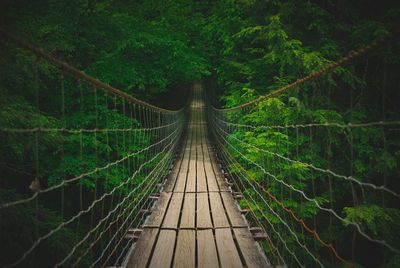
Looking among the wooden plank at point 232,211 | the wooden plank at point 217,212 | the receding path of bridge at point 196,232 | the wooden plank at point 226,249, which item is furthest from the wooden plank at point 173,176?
the wooden plank at point 226,249

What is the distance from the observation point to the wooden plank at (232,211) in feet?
8.46

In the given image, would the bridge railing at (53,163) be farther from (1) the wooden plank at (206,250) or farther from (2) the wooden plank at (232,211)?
(2) the wooden plank at (232,211)

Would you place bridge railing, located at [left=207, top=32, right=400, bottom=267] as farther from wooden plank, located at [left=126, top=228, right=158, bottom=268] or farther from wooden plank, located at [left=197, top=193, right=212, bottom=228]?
wooden plank, located at [left=126, top=228, right=158, bottom=268]

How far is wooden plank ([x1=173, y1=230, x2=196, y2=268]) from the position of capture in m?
1.89

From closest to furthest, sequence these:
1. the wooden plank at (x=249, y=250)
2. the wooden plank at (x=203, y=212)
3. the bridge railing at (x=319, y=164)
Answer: the wooden plank at (x=249, y=250)
the wooden plank at (x=203, y=212)
the bridge railing at (x=319, y=164)

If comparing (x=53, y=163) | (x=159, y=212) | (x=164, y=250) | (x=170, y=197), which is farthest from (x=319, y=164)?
(x=53, y=163)

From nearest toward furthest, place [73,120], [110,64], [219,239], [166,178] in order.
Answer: [219,239]
[166,178]
[73,120]
[110,64]

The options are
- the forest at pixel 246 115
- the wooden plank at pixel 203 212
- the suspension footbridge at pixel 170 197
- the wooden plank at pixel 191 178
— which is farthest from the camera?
the wooden plank at pixel 191 178

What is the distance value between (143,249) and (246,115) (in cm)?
268

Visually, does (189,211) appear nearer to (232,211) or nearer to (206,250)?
(232,211)

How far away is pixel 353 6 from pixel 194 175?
13.4 feet

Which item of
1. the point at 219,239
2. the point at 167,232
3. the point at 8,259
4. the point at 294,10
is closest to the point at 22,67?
the point at 8,259

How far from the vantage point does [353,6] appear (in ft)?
17.5

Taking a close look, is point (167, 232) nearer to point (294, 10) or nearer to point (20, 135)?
point (20, 135)
